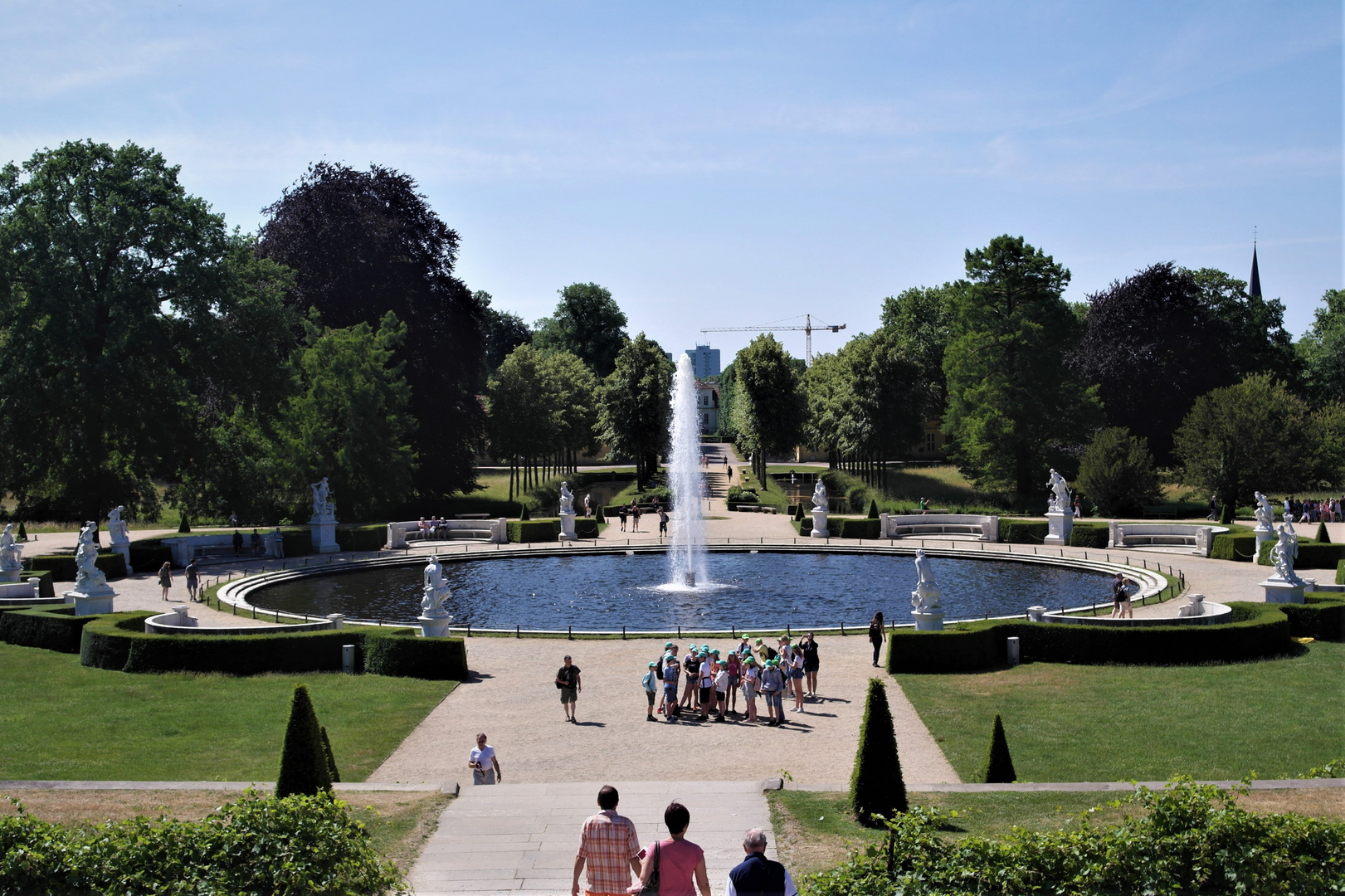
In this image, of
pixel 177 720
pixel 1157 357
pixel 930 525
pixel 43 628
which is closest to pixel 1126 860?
pixel 177 720

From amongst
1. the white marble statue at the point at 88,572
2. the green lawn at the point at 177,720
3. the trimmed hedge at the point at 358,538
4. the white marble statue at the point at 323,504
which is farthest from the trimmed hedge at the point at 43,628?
the trimmed hedge at the point at 358,538

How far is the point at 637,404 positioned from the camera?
81.2 meters

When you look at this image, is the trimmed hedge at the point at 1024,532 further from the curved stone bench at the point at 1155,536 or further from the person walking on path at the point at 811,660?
the person walking on path at the point at 811,660

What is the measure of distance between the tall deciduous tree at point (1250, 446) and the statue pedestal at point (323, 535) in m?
43.9

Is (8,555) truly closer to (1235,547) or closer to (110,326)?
(110,326)

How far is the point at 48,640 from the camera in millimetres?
28094

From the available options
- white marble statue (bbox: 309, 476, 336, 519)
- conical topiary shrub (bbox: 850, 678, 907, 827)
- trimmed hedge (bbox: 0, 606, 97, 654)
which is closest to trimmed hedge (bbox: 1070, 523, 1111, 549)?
white marble statue (bbox: 309, 476, 336, 519)

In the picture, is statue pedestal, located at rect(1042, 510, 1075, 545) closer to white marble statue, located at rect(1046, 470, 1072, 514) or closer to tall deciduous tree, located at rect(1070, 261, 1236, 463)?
white marble statue, located at rect(1046, 470, 1072, 514)

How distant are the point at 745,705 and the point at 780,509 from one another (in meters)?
45.0

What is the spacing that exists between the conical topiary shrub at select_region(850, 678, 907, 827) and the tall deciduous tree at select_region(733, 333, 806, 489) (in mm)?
69767

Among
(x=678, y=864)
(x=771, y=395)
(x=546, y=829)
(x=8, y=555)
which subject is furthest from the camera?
(x=771, y=395)

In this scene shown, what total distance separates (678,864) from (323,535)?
143 feet

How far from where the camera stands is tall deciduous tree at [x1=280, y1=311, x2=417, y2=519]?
2115 inches

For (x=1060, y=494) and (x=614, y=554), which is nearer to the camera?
(x=614, y=554)
